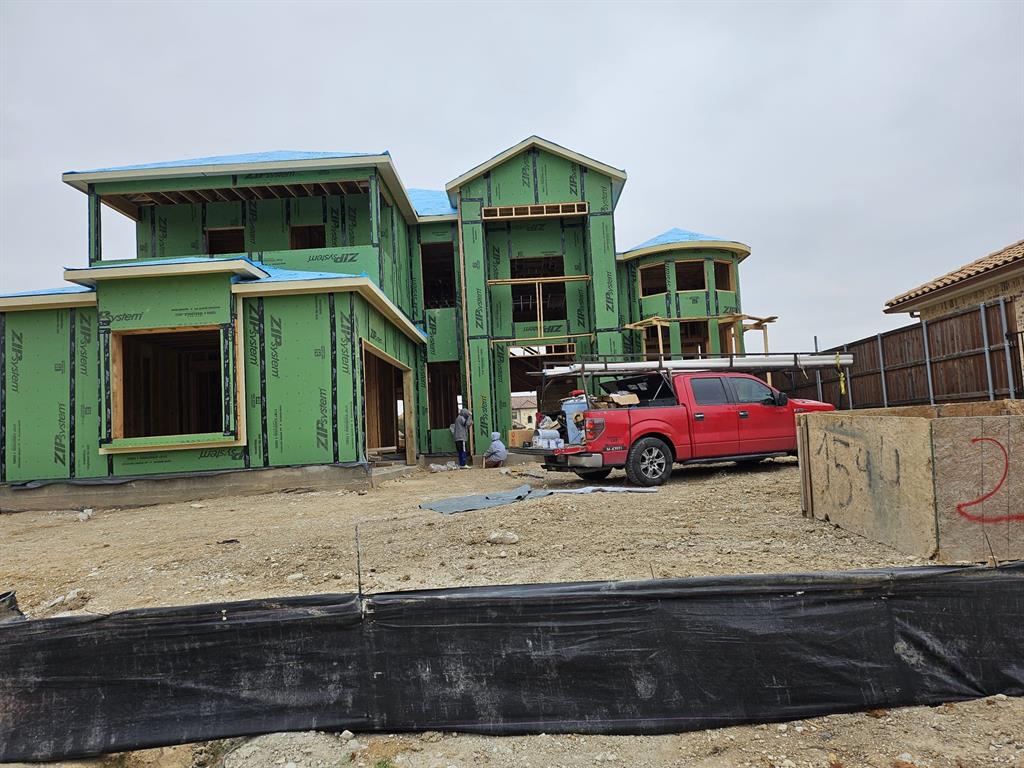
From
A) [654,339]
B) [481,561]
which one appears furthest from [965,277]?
[481,561]

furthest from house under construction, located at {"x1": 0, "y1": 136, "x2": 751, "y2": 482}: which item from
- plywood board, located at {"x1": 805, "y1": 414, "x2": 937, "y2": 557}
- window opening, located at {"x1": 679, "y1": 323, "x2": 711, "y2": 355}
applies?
plywood board, located at {"x1": 805, "y1": 414, "x2": 937, "y2": 557}

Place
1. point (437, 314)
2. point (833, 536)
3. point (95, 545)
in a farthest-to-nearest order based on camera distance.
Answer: point (437, 314) → point (95, 545) → point (833, 536)

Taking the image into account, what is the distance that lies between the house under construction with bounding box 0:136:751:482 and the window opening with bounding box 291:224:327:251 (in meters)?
0.05

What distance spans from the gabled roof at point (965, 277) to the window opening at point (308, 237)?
49.1 feet

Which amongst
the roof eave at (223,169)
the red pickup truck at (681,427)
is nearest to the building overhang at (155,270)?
the roof eave at (223,169)

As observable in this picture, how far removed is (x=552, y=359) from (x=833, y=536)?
16239 millimetres

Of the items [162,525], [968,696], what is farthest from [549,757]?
[162,525]

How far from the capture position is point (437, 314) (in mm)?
20375

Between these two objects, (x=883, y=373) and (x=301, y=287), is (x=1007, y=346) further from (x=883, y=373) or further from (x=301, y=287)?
(x=301, y=287)

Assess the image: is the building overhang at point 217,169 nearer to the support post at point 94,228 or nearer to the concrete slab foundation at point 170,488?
the support post at point 94,228

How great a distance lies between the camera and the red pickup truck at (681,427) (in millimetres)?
9641

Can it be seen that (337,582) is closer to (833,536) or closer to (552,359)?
(833,536)

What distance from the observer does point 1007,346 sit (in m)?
10.9

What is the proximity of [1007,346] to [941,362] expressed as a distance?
1640 millimetres
